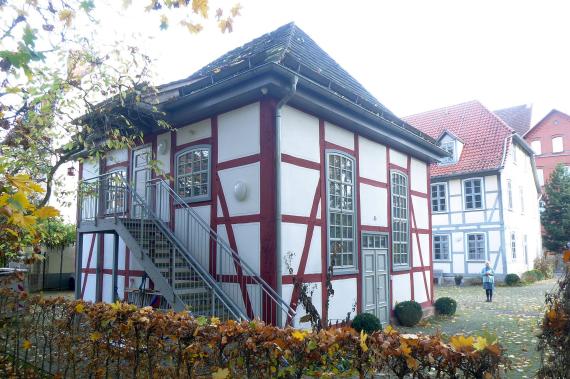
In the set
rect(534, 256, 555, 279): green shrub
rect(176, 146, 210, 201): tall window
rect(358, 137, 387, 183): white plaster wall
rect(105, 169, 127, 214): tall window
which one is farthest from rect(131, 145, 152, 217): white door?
rect(534, 256, 555, 279): green shrub

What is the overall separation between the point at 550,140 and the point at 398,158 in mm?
33984

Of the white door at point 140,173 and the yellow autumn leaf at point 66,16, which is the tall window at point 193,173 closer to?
the white door at point 140,173

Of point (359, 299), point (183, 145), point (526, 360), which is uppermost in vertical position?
point (183, 145)

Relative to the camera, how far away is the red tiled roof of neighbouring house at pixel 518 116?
39406 millimetres

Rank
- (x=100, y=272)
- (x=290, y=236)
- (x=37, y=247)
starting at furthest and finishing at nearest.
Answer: (x=100, y=272) → (x=290, y=236) → (x=37, y=247)

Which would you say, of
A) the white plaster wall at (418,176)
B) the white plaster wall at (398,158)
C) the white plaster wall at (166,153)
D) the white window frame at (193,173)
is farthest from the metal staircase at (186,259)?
the white plaster wall at (418,176)

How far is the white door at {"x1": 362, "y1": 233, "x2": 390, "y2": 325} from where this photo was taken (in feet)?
36.0

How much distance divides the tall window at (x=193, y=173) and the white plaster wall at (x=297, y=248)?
6.57 feet

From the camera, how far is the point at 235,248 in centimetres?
909

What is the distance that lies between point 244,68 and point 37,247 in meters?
5.01

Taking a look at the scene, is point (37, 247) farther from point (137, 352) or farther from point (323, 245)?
point (323, 245)

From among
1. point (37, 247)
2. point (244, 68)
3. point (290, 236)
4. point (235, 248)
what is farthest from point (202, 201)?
point (37, 247)

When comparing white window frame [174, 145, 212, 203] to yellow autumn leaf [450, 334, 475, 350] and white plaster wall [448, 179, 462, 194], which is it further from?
white plaster wall [448, 179, 462, 194]

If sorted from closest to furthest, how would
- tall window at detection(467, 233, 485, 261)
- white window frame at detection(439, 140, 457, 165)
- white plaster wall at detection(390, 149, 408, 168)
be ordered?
white plaster wall at detection(390, 149, 408, 168) < tall window at detection(467, 233, 485, 261) < white window frame at detection(439, 140, 457, 165)
